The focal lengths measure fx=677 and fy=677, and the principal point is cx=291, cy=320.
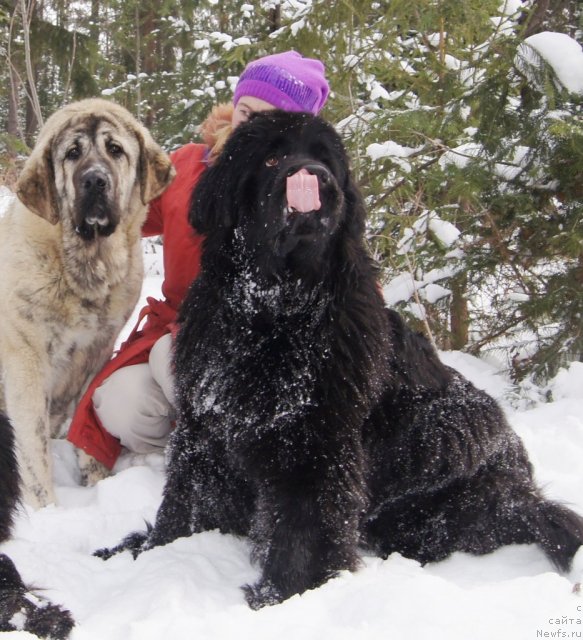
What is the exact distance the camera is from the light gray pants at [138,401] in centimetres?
340

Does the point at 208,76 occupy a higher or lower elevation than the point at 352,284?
higher

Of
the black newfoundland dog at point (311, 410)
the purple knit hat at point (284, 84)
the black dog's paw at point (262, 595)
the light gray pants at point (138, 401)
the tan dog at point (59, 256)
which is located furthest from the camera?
the light gray pants at point (138, 401)

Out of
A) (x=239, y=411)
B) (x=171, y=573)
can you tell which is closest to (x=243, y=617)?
(x=171, y=573)

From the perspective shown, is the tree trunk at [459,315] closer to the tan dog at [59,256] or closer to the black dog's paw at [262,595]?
the tan dog at [59,256]

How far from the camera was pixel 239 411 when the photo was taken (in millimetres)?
2311

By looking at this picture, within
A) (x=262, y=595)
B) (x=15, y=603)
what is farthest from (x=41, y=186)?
(x=262, y=595)

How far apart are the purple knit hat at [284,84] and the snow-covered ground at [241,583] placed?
1881 mm

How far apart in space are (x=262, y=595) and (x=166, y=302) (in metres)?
1.89

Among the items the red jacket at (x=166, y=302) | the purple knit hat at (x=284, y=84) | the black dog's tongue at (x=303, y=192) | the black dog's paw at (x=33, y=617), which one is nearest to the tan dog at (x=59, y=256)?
the red jacket at (x=166, y=302)

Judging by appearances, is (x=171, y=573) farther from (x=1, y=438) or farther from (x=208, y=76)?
(x=208, y=76)

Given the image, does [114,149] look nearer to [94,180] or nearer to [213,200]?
[94,180]

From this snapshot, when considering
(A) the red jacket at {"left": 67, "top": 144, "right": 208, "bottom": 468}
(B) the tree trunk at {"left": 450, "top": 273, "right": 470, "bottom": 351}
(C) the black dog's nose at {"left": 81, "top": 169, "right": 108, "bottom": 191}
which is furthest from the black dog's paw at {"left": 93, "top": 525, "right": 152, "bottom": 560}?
(B) the tree trunk at {"left": 450, "top": 273, "right": 470, "bottom": 351}

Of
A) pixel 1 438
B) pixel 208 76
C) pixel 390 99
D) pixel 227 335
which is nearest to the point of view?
pixel 1 438

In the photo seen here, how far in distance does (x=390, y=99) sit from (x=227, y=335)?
3.31 metres
